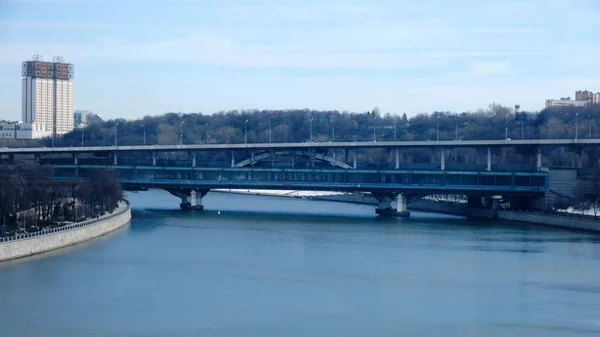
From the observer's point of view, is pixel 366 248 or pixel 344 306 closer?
pixel 344 306

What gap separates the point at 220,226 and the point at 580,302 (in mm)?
15435

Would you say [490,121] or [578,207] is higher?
[490,121]

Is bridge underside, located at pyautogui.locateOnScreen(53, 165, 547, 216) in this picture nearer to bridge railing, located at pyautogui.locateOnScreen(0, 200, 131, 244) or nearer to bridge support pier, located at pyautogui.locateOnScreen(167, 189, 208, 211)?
bridge support pier, located at pyautogui.locateOnScreen(167, 189, 208, 211)

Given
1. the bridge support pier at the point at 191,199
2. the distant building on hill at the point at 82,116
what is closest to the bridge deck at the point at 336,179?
the bridge support pier at the point at 191,199

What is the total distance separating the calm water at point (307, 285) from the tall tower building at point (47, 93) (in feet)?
272

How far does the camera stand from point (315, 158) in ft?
141

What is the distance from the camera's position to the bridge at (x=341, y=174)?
36.8 metres

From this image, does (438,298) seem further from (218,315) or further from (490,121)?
(490,121)

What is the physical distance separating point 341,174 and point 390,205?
2340 millimetres

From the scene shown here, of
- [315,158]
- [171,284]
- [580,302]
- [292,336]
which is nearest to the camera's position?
A: [292,336]

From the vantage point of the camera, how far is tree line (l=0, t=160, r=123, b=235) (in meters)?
24.8

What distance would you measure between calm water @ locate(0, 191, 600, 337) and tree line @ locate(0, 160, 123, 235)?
1.58 meters

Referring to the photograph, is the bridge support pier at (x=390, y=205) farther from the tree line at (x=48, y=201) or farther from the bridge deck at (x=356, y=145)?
the tree line at (x=48, y=201)

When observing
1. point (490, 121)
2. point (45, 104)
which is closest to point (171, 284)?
point (490, 121)
